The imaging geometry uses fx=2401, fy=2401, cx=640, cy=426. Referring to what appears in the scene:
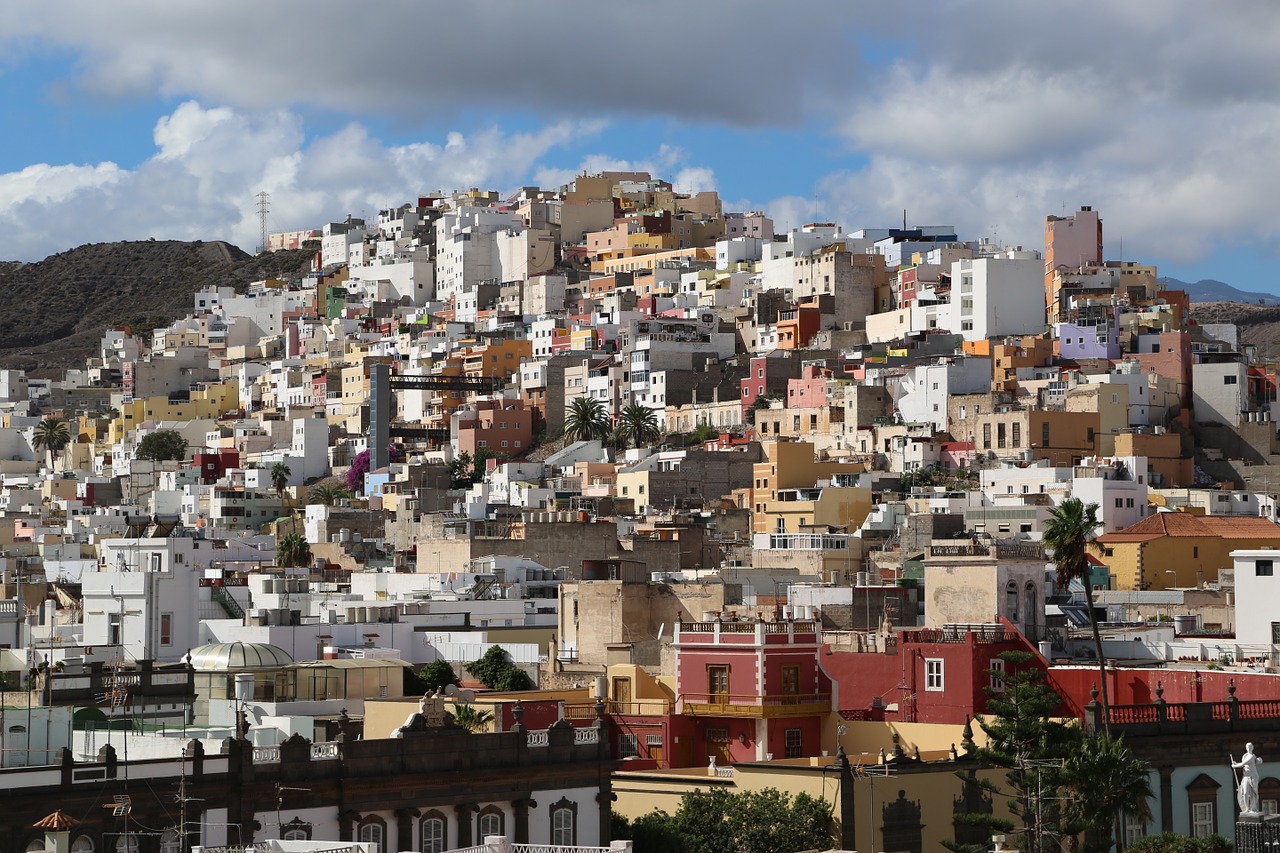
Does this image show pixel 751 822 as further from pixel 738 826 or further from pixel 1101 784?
pixel 1101 784

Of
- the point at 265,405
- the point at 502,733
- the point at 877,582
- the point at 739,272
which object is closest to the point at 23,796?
the point at 502,733

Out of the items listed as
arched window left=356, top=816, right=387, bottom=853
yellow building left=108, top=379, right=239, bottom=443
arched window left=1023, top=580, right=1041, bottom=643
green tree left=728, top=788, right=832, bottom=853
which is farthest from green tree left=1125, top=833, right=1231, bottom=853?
yellow building left=108, top=379, right=239, bottom=443

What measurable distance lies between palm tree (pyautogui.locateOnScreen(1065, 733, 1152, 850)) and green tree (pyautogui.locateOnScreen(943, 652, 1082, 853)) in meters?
0.28

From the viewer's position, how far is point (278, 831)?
108ft

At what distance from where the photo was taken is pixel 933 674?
4297cm

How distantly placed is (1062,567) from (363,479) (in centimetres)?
6788

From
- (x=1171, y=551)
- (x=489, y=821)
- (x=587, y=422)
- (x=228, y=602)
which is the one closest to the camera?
(x=489, y=821)

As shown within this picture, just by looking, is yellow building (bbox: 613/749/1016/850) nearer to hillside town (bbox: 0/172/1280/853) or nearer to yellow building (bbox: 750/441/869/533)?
hillside town (bbox: 0/172/1280/853)

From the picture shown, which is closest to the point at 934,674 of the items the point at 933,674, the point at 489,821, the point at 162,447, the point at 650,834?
the point at 933,674

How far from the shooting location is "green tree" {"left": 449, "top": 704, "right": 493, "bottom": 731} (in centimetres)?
3916

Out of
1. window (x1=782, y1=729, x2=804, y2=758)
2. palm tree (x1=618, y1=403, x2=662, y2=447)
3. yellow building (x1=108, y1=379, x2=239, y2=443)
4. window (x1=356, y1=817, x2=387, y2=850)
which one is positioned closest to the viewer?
window (x1=356, y1=817, x2=387, y2=850)

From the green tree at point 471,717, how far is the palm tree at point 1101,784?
9.76 m

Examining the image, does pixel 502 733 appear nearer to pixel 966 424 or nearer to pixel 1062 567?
pixel 1062 567

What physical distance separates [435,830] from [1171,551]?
4488cm
